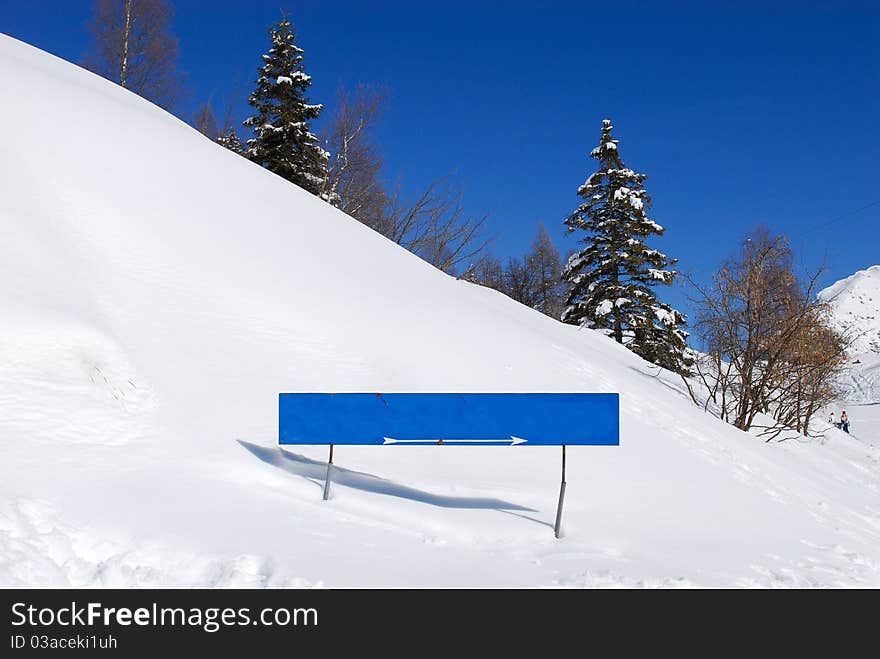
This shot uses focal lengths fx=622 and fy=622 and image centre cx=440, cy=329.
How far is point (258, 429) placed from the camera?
5000mm

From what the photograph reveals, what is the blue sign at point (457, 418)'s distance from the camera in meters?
4.45

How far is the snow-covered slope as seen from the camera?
3463 millimetres

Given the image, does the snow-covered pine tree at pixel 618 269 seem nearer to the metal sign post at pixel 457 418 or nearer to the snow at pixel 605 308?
the snow at pixel 605 308

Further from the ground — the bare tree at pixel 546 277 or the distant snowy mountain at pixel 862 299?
the distant snowy mountain at pixel 862 299

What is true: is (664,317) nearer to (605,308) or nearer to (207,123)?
(605,308)

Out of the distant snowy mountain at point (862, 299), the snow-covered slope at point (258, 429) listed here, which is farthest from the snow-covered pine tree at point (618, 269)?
the distant snowy mountain at point (862, 299)

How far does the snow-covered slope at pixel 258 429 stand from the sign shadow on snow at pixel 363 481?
25 mm

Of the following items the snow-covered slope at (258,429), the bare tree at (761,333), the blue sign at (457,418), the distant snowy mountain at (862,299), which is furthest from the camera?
the distant snowy mountain at (862,299)

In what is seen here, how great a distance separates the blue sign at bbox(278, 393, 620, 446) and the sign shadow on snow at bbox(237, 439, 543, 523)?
44 centimetres

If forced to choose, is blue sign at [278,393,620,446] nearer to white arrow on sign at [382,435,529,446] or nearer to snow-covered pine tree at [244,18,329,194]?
white arrow on sign at [382,435,529,446]

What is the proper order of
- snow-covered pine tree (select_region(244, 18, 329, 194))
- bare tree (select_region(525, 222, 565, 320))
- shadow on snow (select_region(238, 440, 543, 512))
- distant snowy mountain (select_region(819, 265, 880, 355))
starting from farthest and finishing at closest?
distant snowy mountain (select_region(819, 265, 880, 355))
bare tree (select_region(525, 222, 565, 320))
snow-covered pine tree (select_region(244, 18, 329, 194))
shadow on snow (select_region(238, 440, 543, 512))

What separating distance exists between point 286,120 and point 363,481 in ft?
63.3

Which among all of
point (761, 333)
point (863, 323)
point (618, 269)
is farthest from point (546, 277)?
point (863, 323)

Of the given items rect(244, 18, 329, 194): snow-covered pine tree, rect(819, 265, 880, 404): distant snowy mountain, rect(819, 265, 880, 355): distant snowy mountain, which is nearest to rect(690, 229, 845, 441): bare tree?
rect(244, 18, 329, 194): snow-covered pine tree
